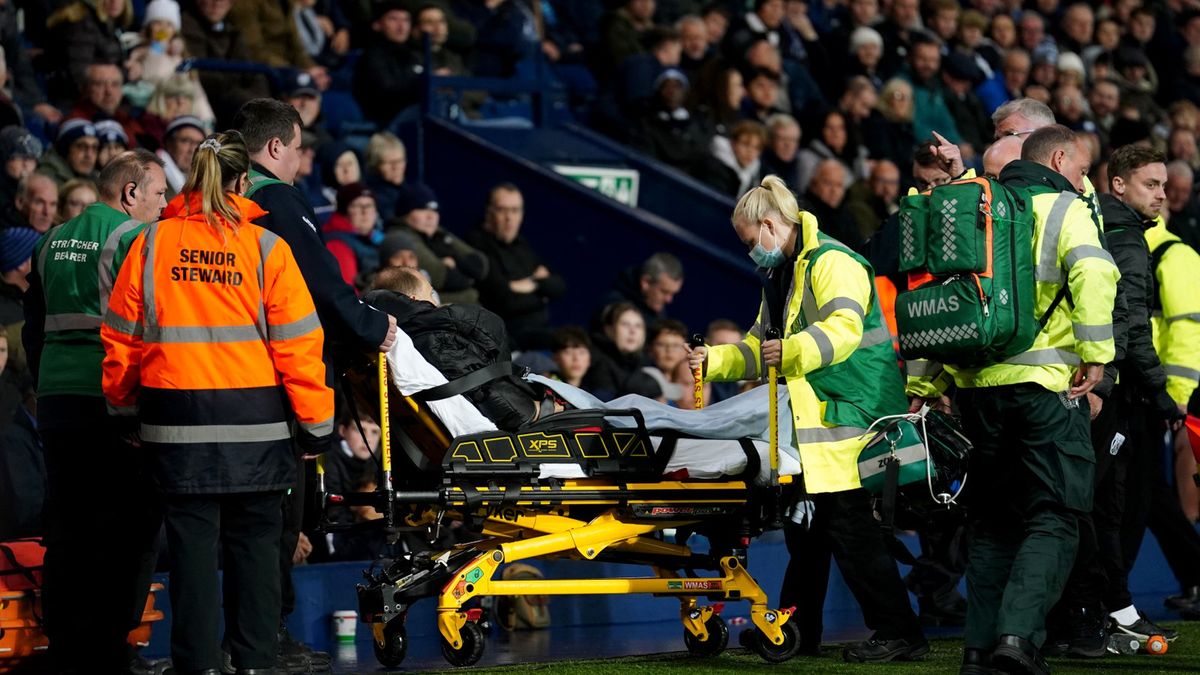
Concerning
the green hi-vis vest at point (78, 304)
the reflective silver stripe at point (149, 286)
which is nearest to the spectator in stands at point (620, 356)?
the green hi-vis vest at point (78, 304)

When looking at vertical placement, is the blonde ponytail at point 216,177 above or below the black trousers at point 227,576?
above

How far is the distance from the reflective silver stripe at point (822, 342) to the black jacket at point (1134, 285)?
1.44 metres

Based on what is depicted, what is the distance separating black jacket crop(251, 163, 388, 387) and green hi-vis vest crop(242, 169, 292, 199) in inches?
0.9

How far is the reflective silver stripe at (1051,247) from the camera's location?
6.96 m

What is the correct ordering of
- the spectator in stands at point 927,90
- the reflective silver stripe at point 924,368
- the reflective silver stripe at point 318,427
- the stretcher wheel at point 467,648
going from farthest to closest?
the spectator in stands at point 927,90 < the stretcher wheel at point 467,648 < the reflective silver stripe at point 924,368 < the reflective silver stripe at point 318,427

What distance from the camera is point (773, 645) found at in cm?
795

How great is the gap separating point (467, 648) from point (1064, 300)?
2.78 m

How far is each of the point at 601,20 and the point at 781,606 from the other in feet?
28.8

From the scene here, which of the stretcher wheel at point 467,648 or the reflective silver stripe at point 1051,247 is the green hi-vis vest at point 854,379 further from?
the stretcher wheel at point 467,648

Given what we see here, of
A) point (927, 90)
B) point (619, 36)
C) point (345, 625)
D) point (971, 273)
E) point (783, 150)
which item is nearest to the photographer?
point (971, 273)

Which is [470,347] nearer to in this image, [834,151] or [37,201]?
[37,201]

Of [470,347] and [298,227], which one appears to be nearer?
[298,227]

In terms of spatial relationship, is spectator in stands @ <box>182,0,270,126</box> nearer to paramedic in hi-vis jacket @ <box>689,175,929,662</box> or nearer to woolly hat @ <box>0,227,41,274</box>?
woolly hat @ <box>0,227,41,274</box>

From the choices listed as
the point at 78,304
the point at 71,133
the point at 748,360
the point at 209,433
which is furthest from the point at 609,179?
the point at 209,433
